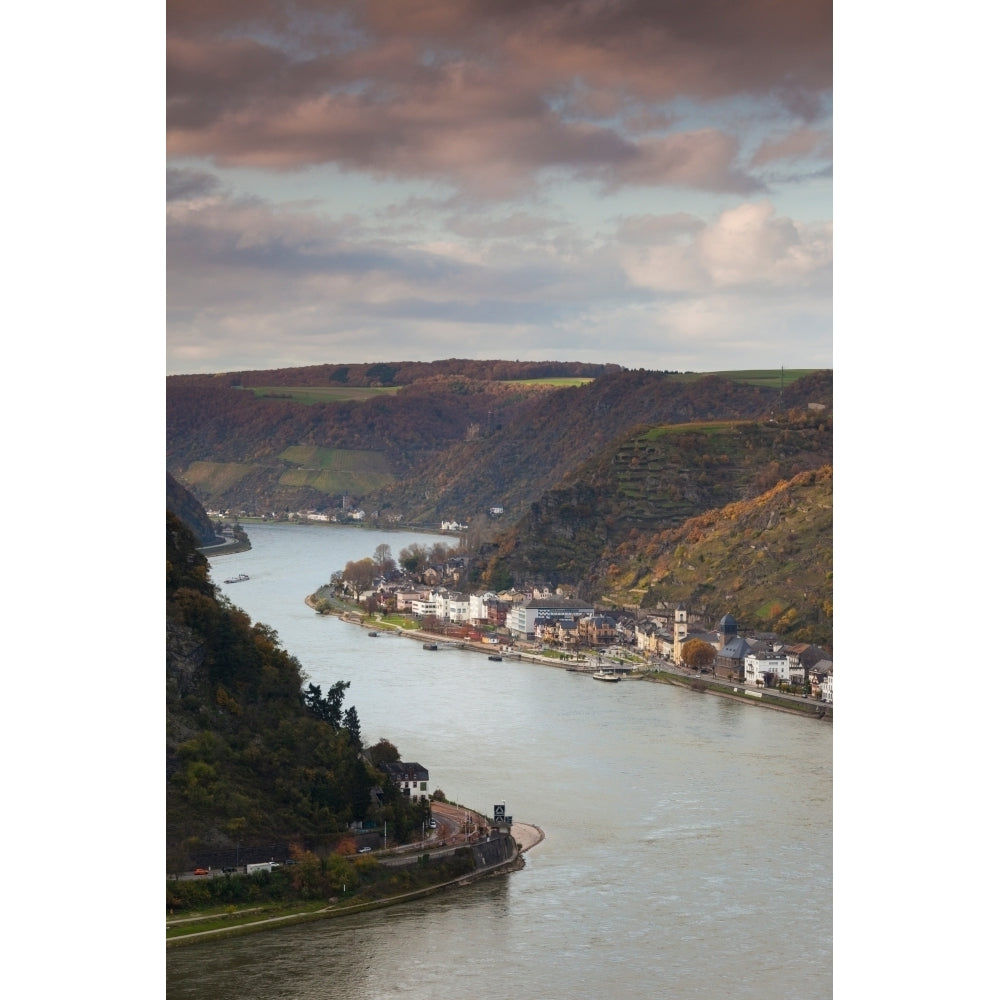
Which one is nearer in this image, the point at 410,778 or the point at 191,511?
the point at 410,778

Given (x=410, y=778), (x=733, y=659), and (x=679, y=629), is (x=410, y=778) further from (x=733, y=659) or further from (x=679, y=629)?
(x=679, y=629)

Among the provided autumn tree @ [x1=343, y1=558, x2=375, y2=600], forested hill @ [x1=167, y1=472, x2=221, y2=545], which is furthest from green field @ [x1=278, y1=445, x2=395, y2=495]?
forested hill @ [x1=167, y1=472, x2=221, y2=545]

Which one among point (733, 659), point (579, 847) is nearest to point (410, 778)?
point (579, 847)

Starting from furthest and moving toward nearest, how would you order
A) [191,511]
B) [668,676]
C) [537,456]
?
[537,456] < [191,511] < [668,676]

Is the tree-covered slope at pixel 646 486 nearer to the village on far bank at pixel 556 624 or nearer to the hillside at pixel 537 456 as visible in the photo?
the hillside at pixel 537 456

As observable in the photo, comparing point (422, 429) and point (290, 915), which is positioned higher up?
point (422, 429)
